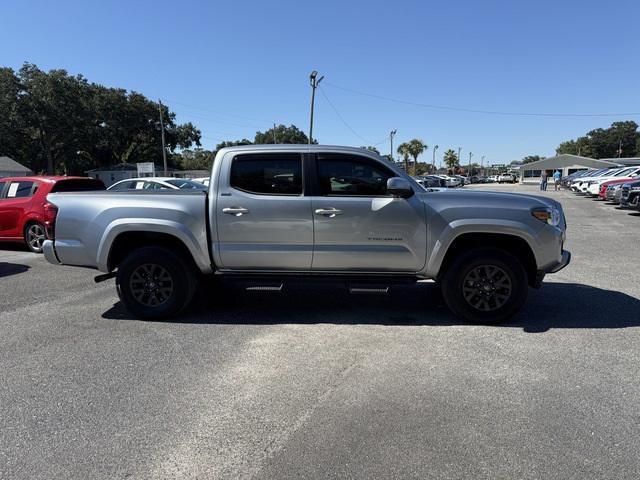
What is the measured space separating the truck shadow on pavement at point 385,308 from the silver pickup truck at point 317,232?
418 millimetres

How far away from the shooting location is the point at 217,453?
2.86m

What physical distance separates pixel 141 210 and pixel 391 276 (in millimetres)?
2971

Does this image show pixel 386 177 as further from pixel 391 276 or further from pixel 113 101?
pixel 113 101

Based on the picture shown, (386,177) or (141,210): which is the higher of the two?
(386,177)

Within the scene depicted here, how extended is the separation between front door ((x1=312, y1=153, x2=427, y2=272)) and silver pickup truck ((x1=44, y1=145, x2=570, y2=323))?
11mm

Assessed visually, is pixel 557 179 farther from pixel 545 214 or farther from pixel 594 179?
pixel 545 214

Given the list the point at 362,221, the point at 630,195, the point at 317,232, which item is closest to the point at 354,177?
the point at 362,221

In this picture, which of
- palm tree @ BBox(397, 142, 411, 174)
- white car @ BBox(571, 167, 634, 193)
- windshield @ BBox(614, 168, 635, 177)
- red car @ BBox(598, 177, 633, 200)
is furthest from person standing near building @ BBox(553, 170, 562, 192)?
palm tree @ BBox(397, 142, 411, 174)

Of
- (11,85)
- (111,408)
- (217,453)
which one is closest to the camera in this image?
(217,453)

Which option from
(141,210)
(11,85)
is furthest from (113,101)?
(141,210)

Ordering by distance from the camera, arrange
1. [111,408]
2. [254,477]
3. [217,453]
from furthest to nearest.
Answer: [111,408]
[217,453]
[254,477]

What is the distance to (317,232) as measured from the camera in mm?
5133

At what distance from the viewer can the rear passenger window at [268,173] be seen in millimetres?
5242

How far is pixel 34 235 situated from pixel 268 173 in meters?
7.65
